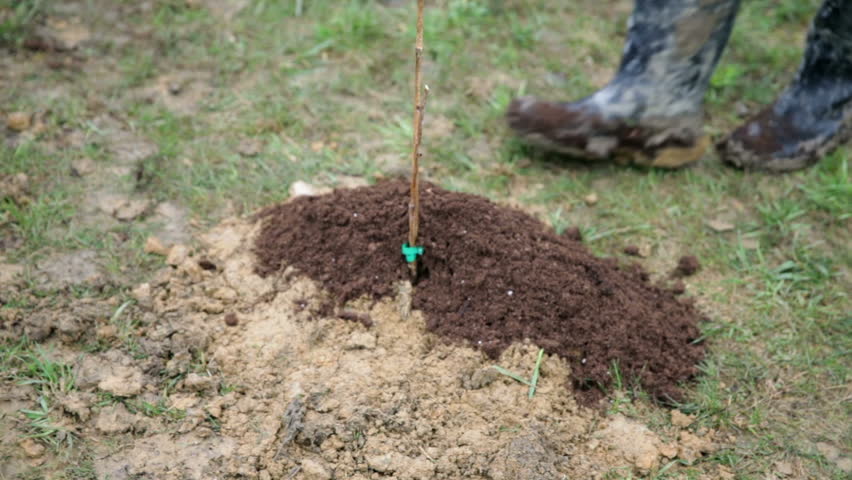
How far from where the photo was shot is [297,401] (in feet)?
6.44

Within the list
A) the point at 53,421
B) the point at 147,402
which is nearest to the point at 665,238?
the point at 147,402

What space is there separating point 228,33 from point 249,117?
0.71 m

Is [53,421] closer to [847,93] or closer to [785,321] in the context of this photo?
[785,321]

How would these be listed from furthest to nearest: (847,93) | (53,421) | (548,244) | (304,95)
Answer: (304,95)
(847,93)
(548,244)
(53,421)

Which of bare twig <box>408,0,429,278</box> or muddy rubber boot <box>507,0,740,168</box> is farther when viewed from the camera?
muddy rubber boot <box>507,0,740,168</box>

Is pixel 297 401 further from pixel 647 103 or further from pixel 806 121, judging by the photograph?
pixel 806 121

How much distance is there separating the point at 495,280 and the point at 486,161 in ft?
3.11

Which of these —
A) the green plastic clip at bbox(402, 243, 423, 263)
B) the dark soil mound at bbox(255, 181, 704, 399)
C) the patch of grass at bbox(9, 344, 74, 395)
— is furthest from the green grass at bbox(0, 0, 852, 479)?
the green plastic clip at bbox(402, 243, 423, 263)

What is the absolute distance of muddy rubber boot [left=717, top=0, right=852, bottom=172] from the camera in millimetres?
2982

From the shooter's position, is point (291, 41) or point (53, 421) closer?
point (53, 421)

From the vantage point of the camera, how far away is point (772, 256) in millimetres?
2748

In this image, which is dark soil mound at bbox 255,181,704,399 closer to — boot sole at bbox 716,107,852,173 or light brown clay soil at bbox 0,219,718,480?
light brown clay soil at bbox 0,219,718,480

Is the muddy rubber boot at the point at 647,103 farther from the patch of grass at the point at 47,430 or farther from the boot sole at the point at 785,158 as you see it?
the patch of grass at the point at 47,430

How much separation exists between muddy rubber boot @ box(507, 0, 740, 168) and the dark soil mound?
604 millimetres
